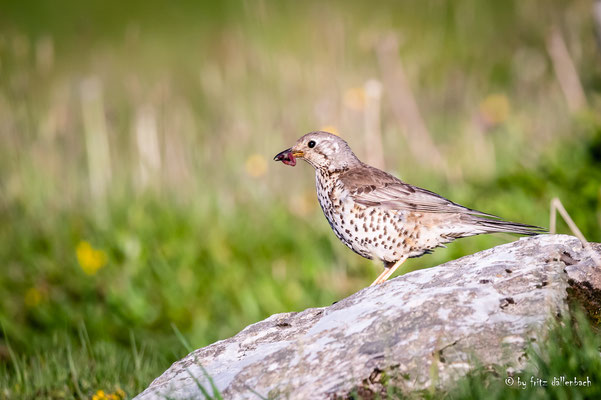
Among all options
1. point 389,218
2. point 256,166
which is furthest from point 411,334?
point 256,166

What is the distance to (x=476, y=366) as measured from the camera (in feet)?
8.72

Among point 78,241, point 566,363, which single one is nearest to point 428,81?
point 78,241

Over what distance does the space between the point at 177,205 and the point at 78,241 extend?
1.04 metres

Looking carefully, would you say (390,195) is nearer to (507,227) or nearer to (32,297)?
(507,227)

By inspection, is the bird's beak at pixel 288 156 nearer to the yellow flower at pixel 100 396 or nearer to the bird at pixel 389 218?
the bird at pixel 389 218

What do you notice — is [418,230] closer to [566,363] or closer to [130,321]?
[566,363]

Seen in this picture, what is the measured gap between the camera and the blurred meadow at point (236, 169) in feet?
21.0

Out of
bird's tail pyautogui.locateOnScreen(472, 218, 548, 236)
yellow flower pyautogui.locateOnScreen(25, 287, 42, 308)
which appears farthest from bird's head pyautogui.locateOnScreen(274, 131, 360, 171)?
yellow flower pyautogui.locateOnScreen(25, 287, 42, 308)

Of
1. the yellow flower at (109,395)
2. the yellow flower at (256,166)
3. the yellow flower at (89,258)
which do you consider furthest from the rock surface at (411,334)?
the yellow flower at (256,166)

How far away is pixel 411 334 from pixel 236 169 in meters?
5.16

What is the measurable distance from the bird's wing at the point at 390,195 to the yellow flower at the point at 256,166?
9.62 ft

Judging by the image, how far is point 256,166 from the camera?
299 inches

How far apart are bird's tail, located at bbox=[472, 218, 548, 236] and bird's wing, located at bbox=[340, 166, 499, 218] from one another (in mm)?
107

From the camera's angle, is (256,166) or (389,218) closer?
(389,218)
